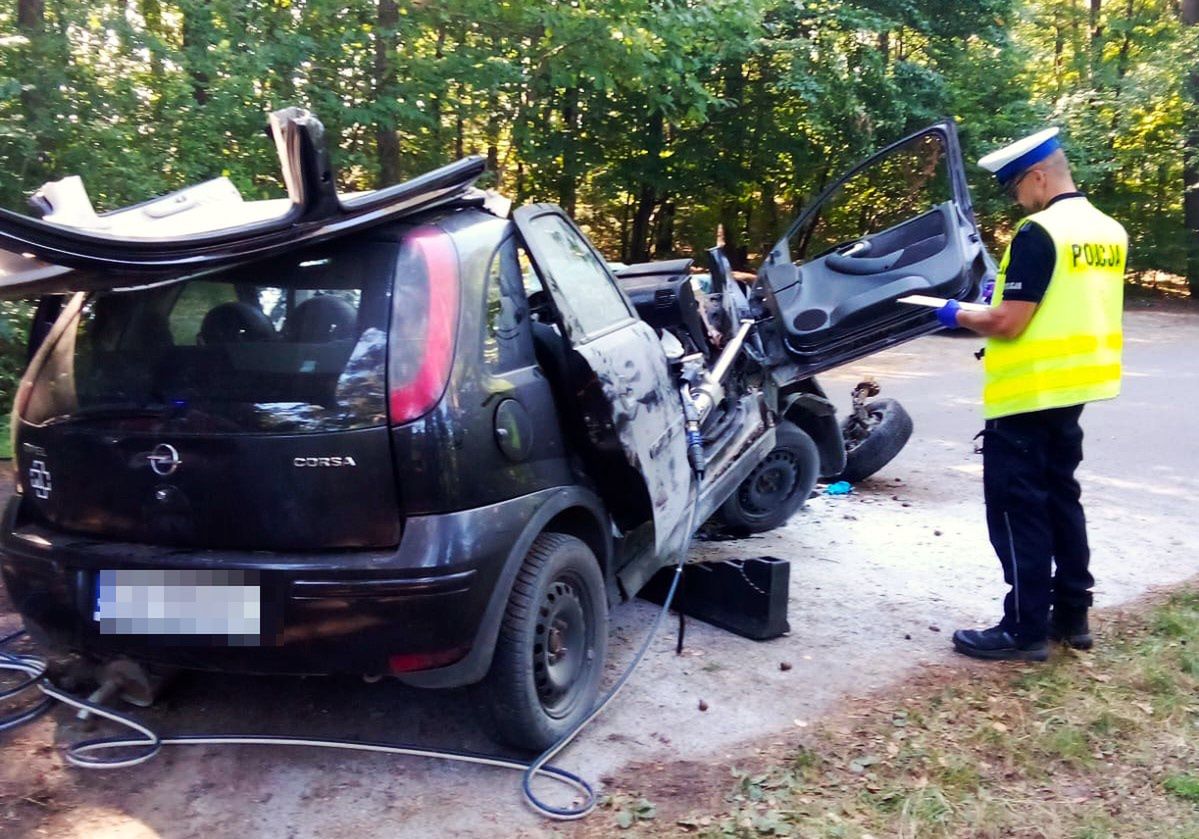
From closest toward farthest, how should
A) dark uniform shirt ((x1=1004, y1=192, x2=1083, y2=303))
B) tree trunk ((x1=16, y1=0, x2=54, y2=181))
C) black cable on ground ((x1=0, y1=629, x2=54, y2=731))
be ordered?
1. black cable on ground ((x1=0, y1=629, x2=54, y2=731))
2. dark uniform shirt ((x1=1004, y1=192, x2=1083, y2=303))
3. tree trunk ((x1=16, y1=0, x2=54, y2=181))

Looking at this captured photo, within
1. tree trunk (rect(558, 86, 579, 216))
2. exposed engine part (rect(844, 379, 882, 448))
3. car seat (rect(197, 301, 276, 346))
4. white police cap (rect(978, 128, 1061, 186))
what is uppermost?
tree trunk (rect(558, 86, 579, 216))

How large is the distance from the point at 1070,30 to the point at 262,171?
21.0m

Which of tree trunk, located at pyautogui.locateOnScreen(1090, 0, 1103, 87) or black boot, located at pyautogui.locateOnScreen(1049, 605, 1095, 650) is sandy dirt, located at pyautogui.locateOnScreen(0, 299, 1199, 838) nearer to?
black boot, located at pyautogui.locateOnScreen(1049, 605, 1095, 650)

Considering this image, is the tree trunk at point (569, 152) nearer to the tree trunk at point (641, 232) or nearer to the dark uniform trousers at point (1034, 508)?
the tree trunk at point (641, 232)

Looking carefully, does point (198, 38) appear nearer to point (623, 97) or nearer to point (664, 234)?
point (623, 97)

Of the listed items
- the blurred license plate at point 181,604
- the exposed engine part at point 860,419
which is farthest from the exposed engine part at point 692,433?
the exposed engine part at point 860,419

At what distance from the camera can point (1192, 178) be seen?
Result: 2225 cm

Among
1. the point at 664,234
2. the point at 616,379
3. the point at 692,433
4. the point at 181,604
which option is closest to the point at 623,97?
the point at 664,234

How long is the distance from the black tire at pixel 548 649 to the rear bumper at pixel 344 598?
151 millimetres

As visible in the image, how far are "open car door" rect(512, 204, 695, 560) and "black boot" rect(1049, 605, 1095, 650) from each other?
164cm

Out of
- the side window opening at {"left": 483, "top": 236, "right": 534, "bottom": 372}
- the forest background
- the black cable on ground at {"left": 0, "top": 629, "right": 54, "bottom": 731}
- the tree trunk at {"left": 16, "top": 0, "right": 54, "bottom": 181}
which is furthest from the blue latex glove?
the tree trunk at {"left": 16, "top": 0, "right": 54, "bottom": 181}

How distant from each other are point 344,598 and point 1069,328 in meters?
3.01

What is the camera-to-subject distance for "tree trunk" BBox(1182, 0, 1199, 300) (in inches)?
841

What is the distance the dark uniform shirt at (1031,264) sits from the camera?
422cm
